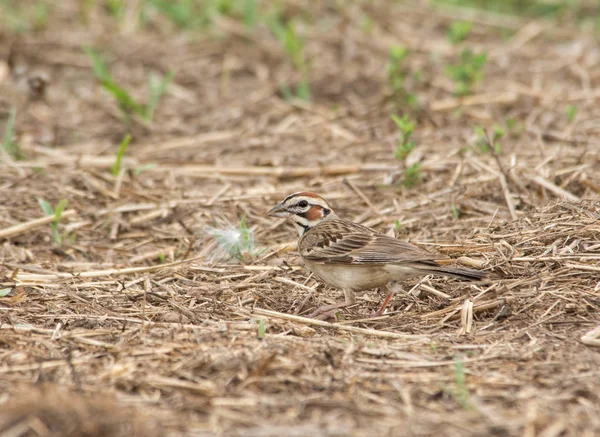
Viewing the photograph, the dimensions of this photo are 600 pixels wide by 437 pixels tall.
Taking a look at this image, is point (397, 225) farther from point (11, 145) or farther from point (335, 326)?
point (11, 145)

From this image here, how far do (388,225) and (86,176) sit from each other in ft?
9.58

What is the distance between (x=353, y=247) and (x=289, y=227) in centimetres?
165

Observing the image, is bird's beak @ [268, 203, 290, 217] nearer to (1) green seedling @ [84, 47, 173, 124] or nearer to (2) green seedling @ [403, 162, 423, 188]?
(2) green seedling @ [403, 162, 423, 188]

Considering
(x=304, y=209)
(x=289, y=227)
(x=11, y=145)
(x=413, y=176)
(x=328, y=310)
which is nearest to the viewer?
(x=328, y=310)

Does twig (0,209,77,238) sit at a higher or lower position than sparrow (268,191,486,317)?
lower

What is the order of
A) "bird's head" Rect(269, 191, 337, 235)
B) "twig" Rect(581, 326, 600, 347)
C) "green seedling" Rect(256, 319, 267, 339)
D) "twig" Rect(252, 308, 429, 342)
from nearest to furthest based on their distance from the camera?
1. "twig" Rect(581, 326, 600, 347)
2. "green seedling" Rect(256, 319, 267, 339)
3. "twig" Rect(252, 308, 429, 342)
4. "bird's head" Rect(269, 191, 337, 235)

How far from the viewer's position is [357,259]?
19.6 feet

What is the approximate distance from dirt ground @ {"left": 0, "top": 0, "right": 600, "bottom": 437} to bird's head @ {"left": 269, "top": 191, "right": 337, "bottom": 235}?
0.39 m

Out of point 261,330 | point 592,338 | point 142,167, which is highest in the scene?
point 592,338

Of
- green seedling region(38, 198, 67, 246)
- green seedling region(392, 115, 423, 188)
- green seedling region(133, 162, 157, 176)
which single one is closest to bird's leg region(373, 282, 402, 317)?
green seedling region(392, 115, 423, 188)

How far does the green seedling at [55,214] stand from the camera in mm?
7301

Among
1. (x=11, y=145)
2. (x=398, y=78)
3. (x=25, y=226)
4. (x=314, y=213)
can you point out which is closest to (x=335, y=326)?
(x=314, y=213)

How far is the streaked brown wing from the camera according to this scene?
581 cm

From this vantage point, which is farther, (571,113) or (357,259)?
(571,113)
